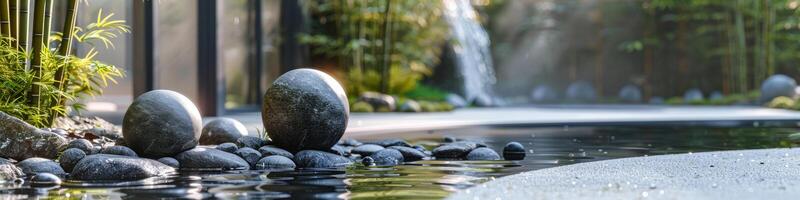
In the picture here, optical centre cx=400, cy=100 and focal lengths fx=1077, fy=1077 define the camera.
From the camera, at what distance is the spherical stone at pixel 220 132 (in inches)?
355

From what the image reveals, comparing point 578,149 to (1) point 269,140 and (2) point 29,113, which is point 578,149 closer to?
(1) point 269,140

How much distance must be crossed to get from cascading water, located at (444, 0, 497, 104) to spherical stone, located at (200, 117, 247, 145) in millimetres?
12814

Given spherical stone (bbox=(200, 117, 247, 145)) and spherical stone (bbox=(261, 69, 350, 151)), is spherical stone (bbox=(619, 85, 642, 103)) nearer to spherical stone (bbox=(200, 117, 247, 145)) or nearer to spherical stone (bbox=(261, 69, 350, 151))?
spherical stone (bbox=(200, 117, 247, 145))

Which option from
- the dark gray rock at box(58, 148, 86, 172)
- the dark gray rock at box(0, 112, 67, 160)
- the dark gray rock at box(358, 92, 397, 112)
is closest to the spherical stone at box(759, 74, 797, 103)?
the dark gray rock at box(358, 92, 397, 112)

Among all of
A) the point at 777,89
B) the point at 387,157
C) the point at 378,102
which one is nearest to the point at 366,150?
the point at 387,157

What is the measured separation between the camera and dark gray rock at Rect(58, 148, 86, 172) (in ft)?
23.2

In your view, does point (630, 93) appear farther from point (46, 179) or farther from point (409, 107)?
point (46, 179)

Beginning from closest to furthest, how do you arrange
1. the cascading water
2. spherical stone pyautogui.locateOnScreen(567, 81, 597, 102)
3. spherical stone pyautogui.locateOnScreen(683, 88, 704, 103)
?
the cascading water → spherical stone pyautogui.locateOnScreen(683, 88, 704, 103) → spherical stone pyautogui.locateOnScreen(567, 81, 597, 102)

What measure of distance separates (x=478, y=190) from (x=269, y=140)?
3483 millimetres

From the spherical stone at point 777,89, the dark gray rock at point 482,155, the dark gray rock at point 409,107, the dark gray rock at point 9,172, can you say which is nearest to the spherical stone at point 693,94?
the spherical stone at point 777,89

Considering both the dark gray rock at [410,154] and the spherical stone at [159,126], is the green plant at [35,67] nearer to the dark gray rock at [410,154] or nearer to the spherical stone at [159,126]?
the spherical stone at [159,126]

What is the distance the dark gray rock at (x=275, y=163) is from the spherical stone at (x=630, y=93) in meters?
22.2

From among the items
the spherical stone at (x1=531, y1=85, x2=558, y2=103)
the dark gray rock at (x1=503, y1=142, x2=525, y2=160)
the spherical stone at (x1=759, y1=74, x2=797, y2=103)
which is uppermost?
the dark gray rock at (x1=503, y1=142, x2=525, y2=160)

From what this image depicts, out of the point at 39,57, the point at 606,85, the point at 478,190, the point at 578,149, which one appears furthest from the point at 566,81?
the point at 478,190
